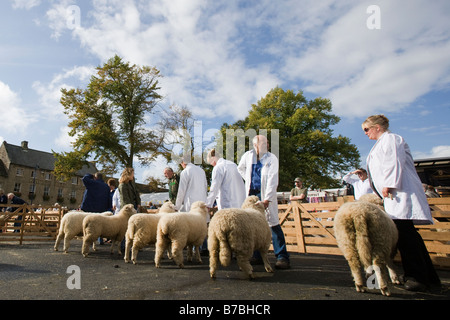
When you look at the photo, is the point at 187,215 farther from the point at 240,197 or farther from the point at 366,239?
the point at 366,239

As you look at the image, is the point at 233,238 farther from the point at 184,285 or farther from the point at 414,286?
the point at 414,286

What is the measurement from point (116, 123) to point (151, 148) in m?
3.83

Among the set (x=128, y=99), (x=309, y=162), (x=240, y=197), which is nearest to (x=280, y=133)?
(x=309, y=162)

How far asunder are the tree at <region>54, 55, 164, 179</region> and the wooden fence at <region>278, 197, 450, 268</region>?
752 inches

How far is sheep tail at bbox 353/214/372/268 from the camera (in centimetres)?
310

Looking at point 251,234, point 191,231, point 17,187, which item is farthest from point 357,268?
point 17,187

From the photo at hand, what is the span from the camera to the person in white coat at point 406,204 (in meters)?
3.25

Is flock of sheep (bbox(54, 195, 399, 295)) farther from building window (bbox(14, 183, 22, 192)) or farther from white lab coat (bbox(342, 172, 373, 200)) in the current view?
building window (bbox(14, 183, 22, 192))

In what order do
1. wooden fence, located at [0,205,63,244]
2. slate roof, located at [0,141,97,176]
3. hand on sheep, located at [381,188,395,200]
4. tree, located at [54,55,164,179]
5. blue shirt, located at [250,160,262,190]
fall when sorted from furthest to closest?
slate roof, located at [0,141,97,176] → tree, located at [54,55,164,179] → wooden fence, located at [0,205,63,244] → blue shirt, located at [250,160,262,190] → hand on sheep, located at [381,188,395,200]

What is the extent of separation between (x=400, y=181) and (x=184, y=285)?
3.01m

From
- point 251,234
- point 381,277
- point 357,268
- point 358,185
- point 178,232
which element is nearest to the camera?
point 381,277

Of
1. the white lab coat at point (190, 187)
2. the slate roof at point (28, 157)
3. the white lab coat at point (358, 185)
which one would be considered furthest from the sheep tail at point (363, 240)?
the slate roof at point (28, 157)

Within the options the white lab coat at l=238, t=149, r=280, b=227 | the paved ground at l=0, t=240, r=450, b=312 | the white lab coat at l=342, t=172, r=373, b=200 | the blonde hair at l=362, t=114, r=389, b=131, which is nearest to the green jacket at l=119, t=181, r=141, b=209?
the paved ground at l=0, t=240, r=450, b=312

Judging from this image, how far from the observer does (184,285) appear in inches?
142
